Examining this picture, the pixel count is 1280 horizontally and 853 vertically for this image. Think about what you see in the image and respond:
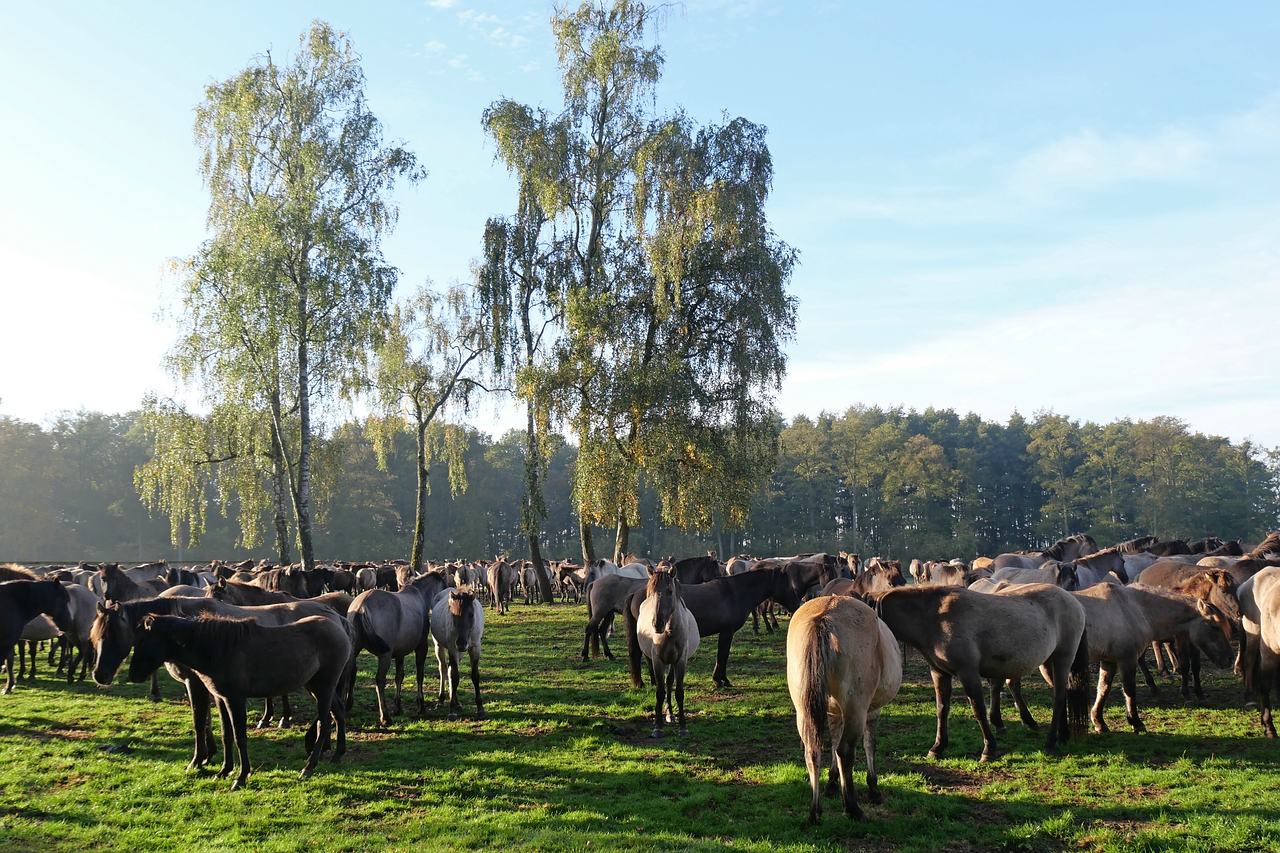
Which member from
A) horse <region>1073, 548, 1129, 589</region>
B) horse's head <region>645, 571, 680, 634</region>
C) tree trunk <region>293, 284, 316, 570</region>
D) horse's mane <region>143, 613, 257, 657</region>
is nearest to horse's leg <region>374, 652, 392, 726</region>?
horse's mane <region>143, 613, 257, 657</region>

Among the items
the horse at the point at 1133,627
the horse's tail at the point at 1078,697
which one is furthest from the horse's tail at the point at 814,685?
the horse at the point at 1133,627

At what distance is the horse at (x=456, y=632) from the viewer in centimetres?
988

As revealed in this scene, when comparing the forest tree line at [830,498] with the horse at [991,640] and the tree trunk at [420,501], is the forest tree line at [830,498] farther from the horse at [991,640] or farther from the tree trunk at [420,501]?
the horse at [991,640]

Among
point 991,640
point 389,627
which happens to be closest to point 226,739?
point 389,627

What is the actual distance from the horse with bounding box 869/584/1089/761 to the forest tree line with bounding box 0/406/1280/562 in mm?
56004

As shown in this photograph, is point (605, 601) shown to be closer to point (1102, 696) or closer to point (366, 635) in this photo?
point (366, 635)

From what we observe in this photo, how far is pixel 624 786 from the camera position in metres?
7.21

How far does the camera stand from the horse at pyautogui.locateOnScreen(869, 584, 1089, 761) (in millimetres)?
7645

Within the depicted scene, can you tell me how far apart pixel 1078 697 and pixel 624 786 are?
5211mm

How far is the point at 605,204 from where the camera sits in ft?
87.0

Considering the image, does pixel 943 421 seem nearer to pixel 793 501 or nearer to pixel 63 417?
pixel 793 501

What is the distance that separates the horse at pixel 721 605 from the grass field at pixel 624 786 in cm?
133

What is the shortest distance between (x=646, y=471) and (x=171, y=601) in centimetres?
→ 1613

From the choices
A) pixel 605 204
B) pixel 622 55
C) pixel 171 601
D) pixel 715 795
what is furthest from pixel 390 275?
pixel 715 795
